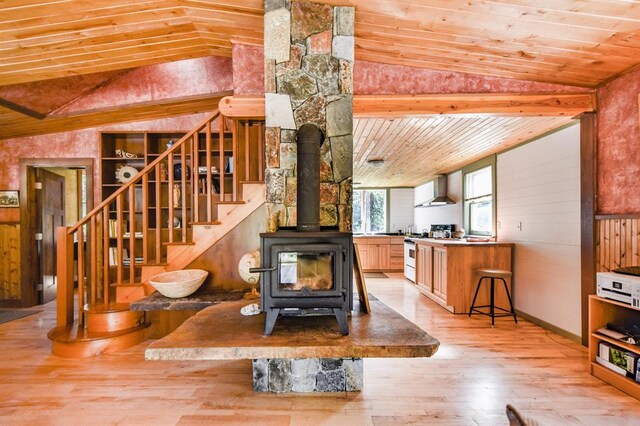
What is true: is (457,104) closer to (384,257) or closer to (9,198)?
(384,257)

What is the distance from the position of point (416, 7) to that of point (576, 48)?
1.36 meters

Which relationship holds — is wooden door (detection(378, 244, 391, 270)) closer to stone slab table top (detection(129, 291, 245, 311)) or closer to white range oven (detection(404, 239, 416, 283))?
white range oven (detection(404, 239, 416, 283))

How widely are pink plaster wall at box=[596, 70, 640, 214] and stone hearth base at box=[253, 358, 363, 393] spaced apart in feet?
8.99

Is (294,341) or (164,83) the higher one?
(164,83)

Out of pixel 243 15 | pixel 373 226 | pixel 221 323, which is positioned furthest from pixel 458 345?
pixel 373 226

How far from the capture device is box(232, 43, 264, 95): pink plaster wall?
10.1ft

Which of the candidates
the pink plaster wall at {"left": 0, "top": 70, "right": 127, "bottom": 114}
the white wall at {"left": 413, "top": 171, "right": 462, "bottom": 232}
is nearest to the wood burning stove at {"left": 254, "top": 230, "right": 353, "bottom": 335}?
the pink plaster wall at {"left": 0, "top": 70, "right": 127, "bottom": 114}

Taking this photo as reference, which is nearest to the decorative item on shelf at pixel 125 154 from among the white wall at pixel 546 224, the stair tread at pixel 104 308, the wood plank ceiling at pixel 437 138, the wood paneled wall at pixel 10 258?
the wood paneled wall at pixel 10 258

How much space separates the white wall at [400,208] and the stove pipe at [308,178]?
24.3ft

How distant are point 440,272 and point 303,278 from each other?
364 centimetres

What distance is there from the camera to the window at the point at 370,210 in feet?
30.6

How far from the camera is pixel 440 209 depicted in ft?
24.7

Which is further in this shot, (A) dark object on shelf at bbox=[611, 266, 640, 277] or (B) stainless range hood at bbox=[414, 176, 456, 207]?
(B) stainless range hood at bbox=[414, 176, 456, 207]

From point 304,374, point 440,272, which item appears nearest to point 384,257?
point 440,272
